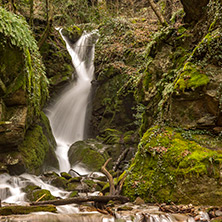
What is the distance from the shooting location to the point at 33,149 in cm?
992

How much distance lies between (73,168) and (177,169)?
8.37 m

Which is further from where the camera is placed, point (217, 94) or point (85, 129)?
point (85, 129)

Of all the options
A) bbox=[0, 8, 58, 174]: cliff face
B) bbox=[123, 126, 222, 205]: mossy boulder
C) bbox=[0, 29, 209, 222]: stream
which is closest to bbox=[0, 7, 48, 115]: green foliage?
bbox=[0, 8, 58, 174]: cliff face

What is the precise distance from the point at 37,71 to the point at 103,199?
668 centimetres

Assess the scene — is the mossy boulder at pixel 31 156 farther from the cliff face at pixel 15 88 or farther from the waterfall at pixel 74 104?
the waterfall at pixel 74 104

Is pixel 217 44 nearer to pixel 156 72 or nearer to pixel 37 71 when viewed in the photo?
pixel 156 72

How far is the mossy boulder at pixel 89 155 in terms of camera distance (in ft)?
40.2

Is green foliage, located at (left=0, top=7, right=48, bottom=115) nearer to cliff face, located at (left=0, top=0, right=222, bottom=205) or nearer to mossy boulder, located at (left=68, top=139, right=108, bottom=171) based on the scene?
cliff face, located at (left=0, top=0, right=222, bottom=205)

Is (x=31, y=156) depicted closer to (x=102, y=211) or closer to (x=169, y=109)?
(x=102, y=211)

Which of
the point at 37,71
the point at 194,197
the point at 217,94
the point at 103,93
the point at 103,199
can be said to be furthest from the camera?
the point at 103,93

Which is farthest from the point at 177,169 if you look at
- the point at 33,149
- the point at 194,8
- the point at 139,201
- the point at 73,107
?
the point at 73,107

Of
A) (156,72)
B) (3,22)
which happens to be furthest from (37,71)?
(156,72)

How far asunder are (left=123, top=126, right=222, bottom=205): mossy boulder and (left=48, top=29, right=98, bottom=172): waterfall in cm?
963

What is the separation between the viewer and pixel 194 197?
4.64 m
